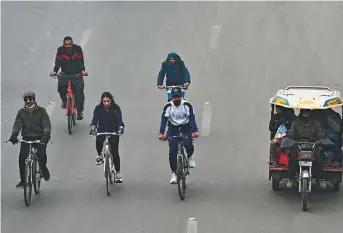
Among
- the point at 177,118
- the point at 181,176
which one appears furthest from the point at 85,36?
the point at 181,176

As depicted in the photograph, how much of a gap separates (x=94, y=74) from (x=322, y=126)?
9.48m

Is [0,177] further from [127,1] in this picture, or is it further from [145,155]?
[127,1]

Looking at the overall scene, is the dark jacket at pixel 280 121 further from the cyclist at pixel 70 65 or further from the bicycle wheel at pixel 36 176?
the cyclist at pixel 70 65

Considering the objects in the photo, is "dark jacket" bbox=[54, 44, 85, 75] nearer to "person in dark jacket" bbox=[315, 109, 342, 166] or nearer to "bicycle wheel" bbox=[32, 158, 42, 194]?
"bicycle wheel" bbox=[32, 158, 42, 194]

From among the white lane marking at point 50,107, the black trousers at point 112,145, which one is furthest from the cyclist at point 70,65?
the black trousers at point 112,145

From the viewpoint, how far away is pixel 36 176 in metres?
19.0

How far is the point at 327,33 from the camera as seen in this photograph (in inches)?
1164

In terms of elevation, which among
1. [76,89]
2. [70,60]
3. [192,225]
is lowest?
[192,225]

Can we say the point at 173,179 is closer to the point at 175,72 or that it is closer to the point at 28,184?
the point at 28,184

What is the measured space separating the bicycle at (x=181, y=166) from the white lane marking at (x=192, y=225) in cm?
96

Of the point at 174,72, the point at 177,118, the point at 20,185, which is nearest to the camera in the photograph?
the point at 20,185

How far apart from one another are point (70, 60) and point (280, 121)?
18.7 feet

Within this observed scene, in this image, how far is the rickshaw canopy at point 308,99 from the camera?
18.3 meters

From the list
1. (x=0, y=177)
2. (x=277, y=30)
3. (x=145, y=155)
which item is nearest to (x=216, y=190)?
(x=145, y=155)
